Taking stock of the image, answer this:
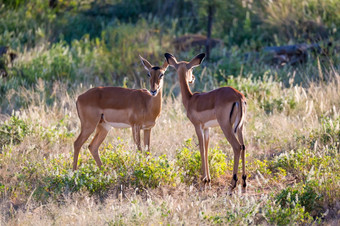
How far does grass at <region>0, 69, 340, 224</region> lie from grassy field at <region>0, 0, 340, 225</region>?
0.8 inches

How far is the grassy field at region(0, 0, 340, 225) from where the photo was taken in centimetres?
554

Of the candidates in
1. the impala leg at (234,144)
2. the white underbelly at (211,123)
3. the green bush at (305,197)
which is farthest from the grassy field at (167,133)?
the white underbelly at (211,123)

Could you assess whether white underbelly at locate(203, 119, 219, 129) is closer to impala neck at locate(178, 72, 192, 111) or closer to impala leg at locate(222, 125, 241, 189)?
impala leg at locate(222, 125, 241, 189)

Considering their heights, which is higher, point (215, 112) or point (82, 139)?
point (215, 112)

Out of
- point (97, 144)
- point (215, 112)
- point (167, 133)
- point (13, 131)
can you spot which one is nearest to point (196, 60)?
point (215, 112)

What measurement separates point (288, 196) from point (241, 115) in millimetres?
1207

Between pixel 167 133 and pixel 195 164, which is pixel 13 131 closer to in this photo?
pixel 167 133

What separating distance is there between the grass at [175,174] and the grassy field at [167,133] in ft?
0.06

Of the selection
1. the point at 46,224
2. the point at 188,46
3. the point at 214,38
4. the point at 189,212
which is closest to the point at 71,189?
the point at 46,224

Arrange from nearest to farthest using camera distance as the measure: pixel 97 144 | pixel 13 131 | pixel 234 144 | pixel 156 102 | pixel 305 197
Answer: pixel 305 197
pixel 234 144
pixel 156 102
pixel 97 144
pixel 13 131

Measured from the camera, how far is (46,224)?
17.3 ft

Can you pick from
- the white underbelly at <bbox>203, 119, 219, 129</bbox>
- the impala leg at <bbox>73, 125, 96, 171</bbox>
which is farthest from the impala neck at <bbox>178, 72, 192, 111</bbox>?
the impala leg at <bbox>73, 125, 96, 171</bbox>

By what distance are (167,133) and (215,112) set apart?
7.99 ft

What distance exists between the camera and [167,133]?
8.66m
